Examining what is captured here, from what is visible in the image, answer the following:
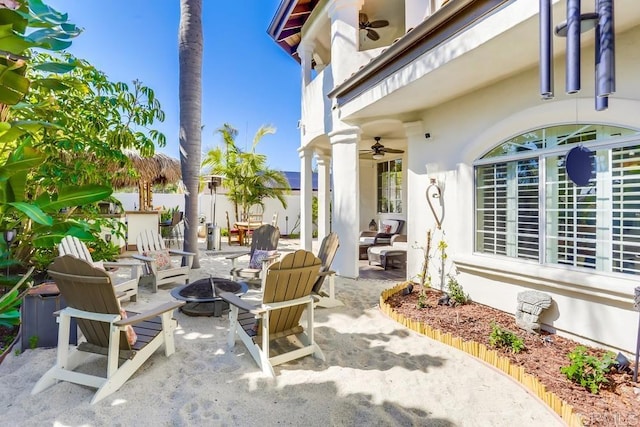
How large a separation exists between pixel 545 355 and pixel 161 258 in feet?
22.0

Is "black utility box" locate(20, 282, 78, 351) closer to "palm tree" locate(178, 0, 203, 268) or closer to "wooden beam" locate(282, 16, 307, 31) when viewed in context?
"palm tree" locate(178, 0, 203, 268)

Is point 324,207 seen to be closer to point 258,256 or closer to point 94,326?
point 258,256

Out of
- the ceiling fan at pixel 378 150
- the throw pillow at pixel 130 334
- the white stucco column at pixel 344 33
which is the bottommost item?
the throw pillow at pixel 130 334

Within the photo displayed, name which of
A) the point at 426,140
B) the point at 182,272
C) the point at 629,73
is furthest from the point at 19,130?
the point at 629,73

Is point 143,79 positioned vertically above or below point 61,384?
above

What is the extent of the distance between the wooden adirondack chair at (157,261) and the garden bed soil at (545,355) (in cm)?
433

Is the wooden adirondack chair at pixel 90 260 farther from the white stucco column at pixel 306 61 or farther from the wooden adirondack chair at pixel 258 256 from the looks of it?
the white stucco column at pixel 306 61

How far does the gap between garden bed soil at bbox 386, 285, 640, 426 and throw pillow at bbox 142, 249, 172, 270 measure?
462 centimetres

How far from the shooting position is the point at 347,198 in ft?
25.4

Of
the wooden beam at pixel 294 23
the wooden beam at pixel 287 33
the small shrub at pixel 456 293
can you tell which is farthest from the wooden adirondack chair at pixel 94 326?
the wooden beam at pixel 287 33

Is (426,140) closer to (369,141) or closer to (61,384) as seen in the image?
(369,141)

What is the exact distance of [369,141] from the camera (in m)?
10.1

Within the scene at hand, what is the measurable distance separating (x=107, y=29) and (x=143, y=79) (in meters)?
4.87

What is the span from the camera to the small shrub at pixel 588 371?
9.79ft
